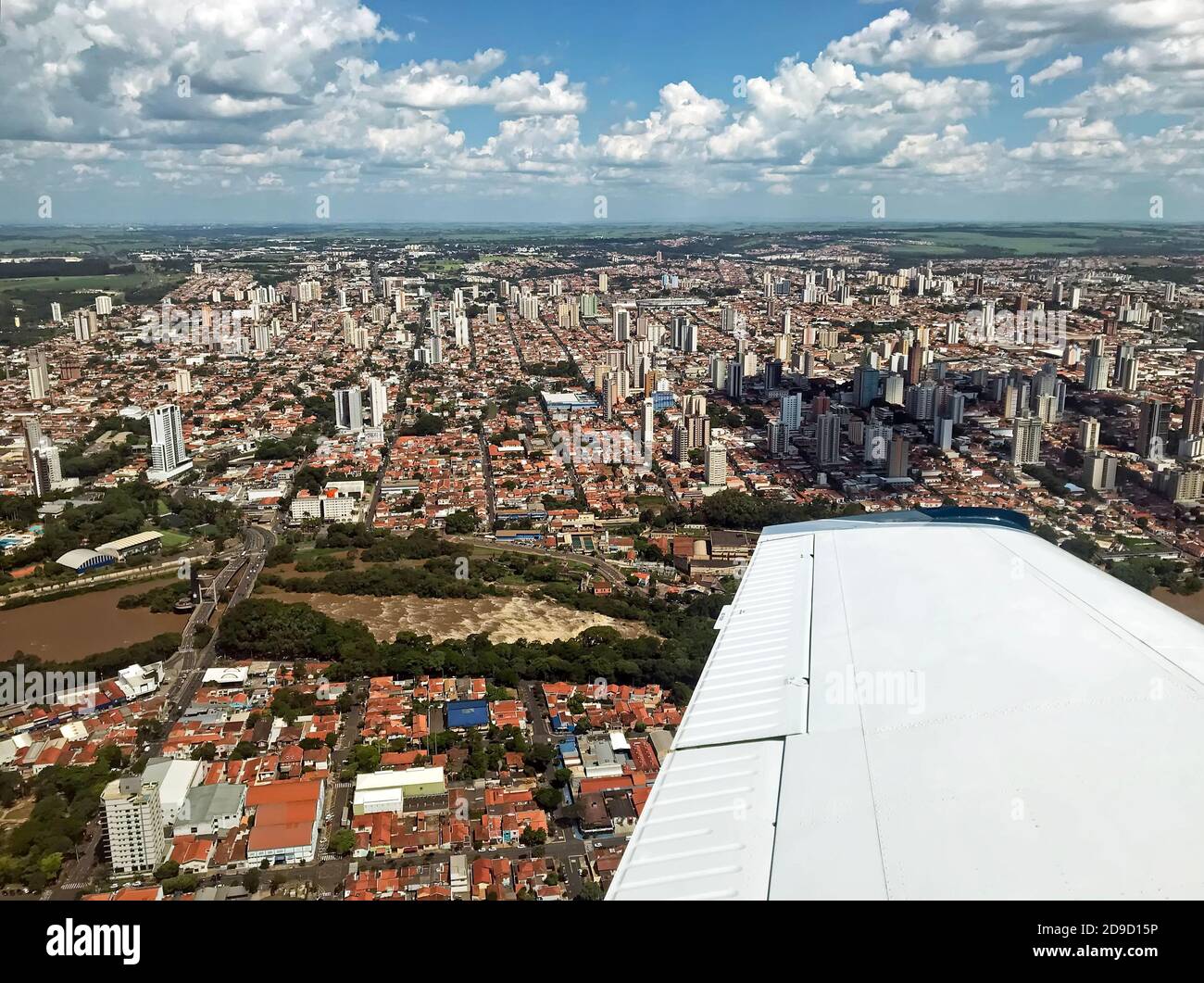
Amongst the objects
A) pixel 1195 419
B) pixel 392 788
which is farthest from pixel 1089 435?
pixel 392 788

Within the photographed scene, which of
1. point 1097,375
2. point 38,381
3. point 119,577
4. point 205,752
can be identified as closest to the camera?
point 205,752

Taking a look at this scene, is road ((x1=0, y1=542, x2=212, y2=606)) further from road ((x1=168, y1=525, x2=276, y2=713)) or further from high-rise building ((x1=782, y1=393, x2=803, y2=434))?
high-rise building ((x1=782, y1=393, x2=803, y2=434))

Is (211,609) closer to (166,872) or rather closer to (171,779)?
(171,779)

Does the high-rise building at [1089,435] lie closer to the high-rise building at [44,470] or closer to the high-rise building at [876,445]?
the high-rise building at [876,445]

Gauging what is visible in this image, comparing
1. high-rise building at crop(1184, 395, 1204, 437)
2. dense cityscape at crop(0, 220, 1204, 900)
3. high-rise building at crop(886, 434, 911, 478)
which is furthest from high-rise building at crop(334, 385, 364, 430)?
high-rise building at crop(1184, 395, 1204, 437)
